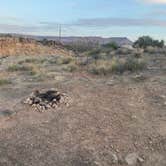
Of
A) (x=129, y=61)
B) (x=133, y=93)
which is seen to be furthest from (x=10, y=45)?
(x=133, y=93)

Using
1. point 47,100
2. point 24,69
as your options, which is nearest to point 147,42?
point 24,69

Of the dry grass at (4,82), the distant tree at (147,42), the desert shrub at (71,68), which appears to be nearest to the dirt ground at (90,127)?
the dry grass at (4,82)

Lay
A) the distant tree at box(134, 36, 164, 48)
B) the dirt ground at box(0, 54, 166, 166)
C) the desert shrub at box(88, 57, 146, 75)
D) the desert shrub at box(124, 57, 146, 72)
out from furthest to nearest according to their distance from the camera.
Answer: the distant tree at box(134, 36, 164, 48) → the desert shrub at box(124, 57, 146, 72) → the desert shrub at box(88, 57, 146, 75) → the dirt ground at box(0, 54, 166, 166)

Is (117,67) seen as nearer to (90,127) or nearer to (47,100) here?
(47,100)

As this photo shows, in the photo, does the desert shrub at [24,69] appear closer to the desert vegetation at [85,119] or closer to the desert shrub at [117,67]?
the desert vegetation at [85,119]

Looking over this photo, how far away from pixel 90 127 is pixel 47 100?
235cm

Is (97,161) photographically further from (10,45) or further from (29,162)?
(10,45)

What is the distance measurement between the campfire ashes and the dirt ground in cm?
23

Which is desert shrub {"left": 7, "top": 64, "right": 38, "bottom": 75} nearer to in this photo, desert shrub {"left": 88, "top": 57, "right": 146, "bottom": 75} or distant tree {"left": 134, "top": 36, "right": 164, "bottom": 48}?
desert shrub {"left": 88, "top": 57, "right": 146, "bottom": 75}

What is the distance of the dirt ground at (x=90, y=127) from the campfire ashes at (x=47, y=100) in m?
0.23

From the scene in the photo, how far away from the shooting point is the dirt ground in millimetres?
12219

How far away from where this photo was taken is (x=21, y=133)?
13.5m

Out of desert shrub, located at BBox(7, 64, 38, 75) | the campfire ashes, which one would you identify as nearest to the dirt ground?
the campfire ashes

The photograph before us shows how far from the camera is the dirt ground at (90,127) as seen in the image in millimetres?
12219
